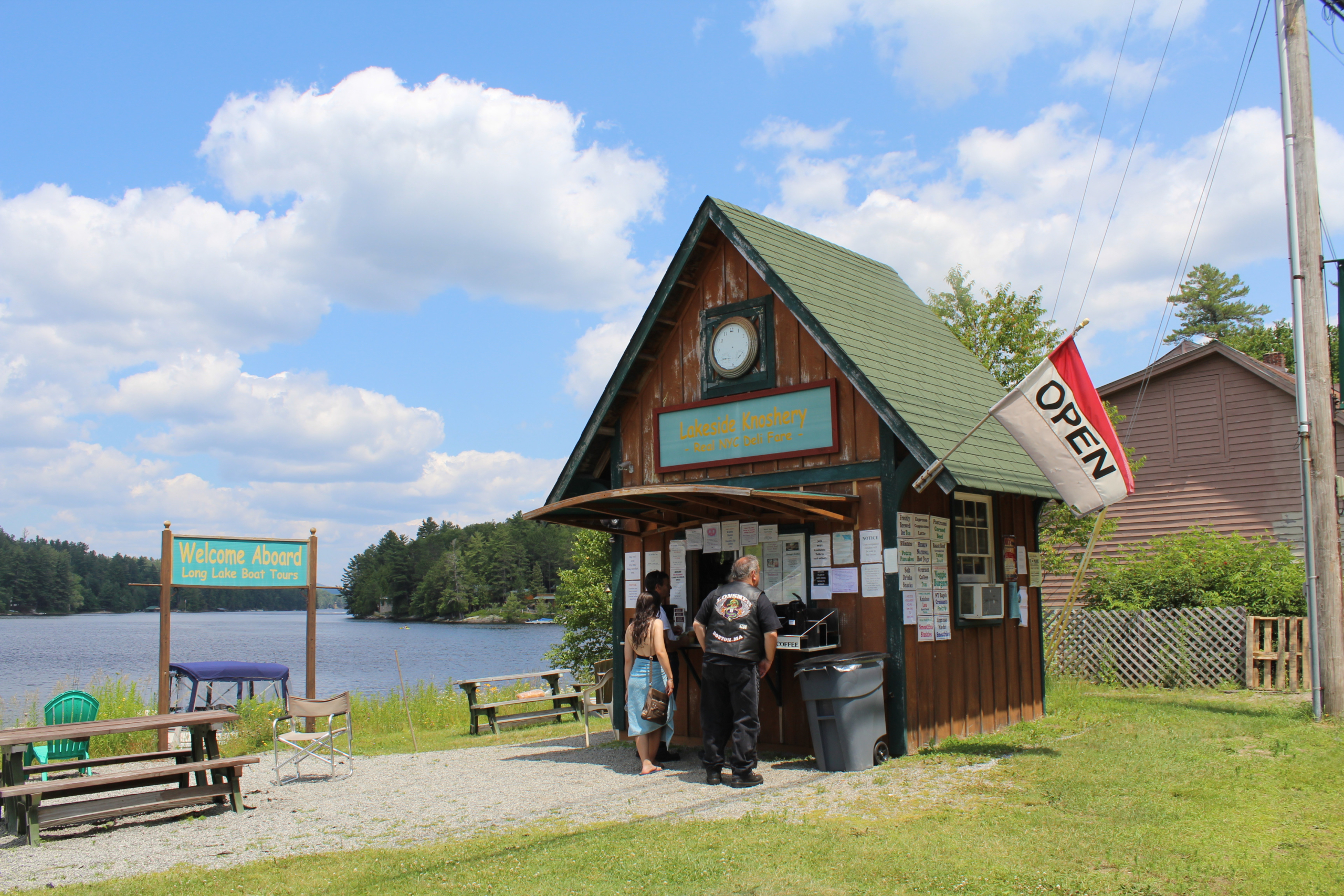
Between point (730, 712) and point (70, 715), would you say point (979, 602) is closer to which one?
point (730, 712)

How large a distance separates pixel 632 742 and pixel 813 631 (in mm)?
2913

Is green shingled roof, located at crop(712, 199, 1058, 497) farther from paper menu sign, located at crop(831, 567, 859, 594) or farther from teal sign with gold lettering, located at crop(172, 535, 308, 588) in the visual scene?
teal sign with gold lettering, located at crop(172, 535, 308, 588)

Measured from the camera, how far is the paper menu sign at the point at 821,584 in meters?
9.99

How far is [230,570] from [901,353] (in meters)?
8.48

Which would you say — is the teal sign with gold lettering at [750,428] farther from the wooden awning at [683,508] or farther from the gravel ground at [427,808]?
the gravel ground at [427,808]

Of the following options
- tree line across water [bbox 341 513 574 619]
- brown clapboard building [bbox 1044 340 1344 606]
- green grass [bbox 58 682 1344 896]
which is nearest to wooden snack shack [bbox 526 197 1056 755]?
green grass [bbox 58 682 1344 896]

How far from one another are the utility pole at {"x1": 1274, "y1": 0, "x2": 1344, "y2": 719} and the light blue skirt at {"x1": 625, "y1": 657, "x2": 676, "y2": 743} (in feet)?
23.3

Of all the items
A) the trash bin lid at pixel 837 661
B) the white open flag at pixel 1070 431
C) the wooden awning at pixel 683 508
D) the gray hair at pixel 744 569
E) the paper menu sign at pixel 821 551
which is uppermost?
the white open flag at pixel 1070 431

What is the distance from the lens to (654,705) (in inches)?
362

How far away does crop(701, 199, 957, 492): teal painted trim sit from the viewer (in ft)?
30.5

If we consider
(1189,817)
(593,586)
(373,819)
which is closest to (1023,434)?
(1189,817)

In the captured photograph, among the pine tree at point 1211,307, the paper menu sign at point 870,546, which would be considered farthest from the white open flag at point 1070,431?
the pine tree at point 1211,307

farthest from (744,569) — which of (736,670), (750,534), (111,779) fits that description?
(111,779)

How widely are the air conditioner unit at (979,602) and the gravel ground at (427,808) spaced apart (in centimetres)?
217
